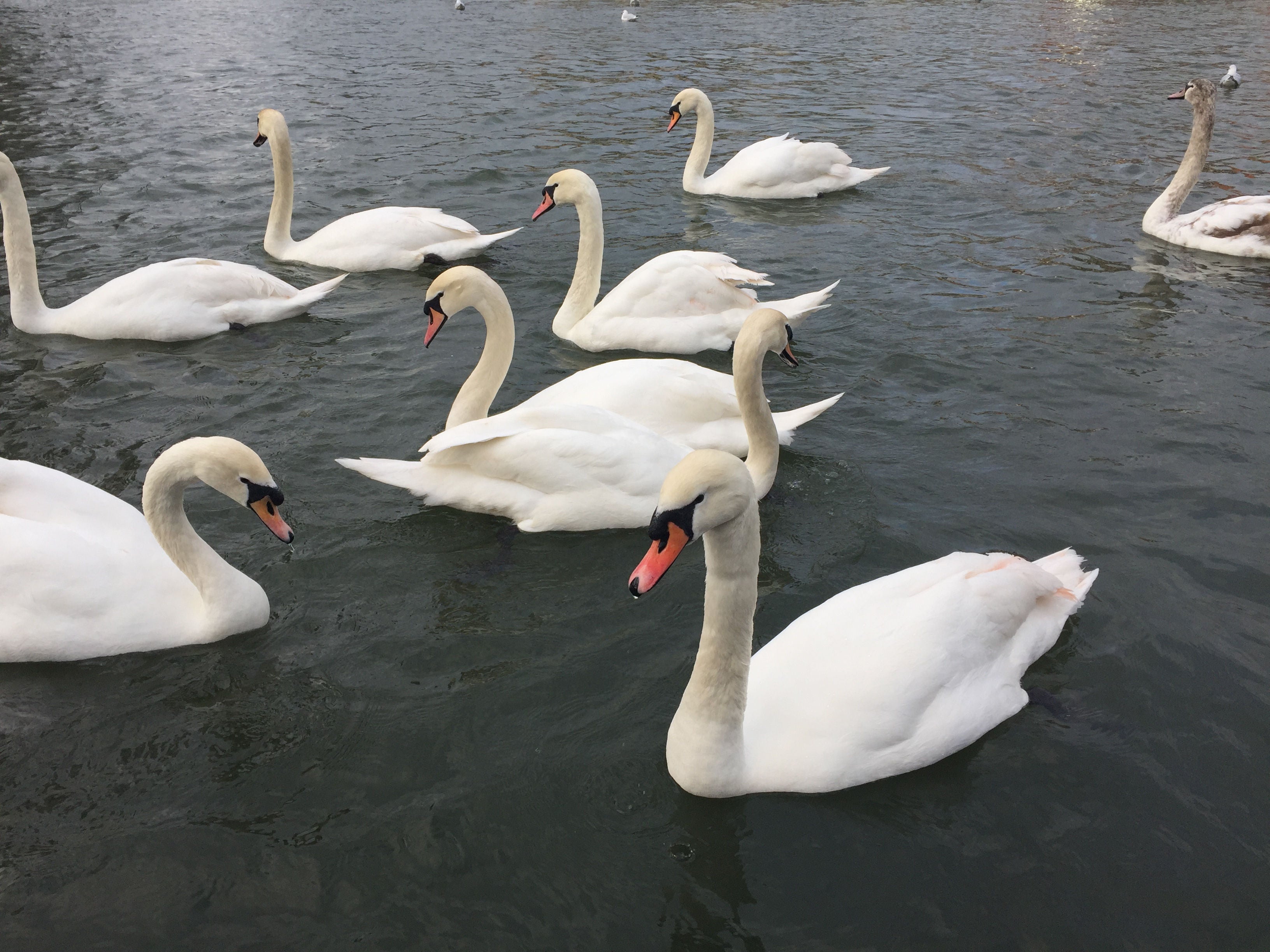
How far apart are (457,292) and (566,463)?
167 centimetres

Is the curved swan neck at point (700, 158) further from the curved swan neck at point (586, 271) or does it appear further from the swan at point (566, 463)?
the swan at point (566, 463)

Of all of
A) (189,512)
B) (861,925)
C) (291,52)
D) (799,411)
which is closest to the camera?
(861,925)

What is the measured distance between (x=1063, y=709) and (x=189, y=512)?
15.5 ft

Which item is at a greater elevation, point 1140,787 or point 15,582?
point 15,582

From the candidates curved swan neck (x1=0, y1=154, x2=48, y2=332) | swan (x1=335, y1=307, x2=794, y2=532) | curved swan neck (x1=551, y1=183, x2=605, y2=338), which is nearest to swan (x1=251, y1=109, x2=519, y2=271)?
curved swan neck (x1=551, y1=183, x2=605, y2=338)

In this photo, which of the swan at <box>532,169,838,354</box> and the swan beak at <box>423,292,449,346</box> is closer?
the swan beak at <box>423,292,449,346</box>

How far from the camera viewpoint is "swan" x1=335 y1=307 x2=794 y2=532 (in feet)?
18.2

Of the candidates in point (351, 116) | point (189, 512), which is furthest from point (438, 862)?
point (351, 116)

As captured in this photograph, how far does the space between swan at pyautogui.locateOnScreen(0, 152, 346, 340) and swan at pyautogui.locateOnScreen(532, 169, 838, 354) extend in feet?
9.21

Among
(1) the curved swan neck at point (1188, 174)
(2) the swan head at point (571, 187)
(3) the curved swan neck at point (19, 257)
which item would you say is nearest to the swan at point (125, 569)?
(3) the curved swan neck at point (19, 257)

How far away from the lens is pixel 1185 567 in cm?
545

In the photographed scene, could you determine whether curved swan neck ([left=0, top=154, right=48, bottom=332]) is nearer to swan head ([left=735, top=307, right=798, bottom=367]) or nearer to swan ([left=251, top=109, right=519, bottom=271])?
swan ([left=251, top=109, right=519, bottom=271])

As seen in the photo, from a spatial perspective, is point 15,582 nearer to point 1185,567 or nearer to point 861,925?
point 861,925

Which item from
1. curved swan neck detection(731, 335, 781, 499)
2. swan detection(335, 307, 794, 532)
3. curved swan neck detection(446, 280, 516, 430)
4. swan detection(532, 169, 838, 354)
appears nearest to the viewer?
swan detection(335, 307, 794, 532)
